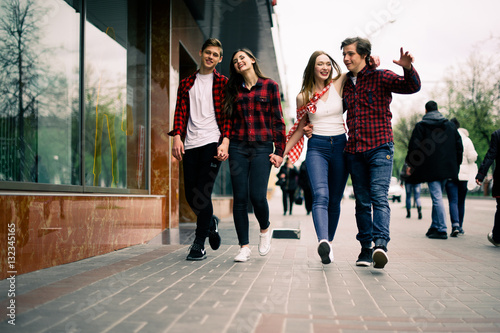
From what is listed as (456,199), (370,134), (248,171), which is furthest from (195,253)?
(456,199)

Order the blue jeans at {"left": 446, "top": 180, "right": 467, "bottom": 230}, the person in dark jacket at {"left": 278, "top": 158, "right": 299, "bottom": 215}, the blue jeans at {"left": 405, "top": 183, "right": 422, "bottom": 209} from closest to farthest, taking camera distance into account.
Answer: the blue jeans at {"left": 446, "top": 180, "right": 467, "bottom": 230}
the blue jeans at {"left": 405, "top": 183, "right": 422, "bottom": 209}
the person in dark jacket at {"left": 278, "top": 158, "right": 299, "bottom": 215}

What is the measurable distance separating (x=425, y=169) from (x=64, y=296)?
6504 mm

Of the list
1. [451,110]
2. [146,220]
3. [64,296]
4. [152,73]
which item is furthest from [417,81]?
[451,110]

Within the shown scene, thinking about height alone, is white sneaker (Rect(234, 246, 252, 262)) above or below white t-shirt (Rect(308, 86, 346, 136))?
below

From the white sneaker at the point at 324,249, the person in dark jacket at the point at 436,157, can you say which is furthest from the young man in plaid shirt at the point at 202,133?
the person in dark jacket at the point at 436,157

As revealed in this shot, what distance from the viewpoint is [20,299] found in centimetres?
332

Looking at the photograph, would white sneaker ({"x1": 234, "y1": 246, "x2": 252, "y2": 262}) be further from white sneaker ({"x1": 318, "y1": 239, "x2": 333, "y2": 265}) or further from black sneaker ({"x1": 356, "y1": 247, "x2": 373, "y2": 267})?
black sneaker ({"x1": 356, "y1": 247, "x2": 373, "y2": 267})

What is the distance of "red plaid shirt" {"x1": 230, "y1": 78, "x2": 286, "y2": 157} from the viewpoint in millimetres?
5105

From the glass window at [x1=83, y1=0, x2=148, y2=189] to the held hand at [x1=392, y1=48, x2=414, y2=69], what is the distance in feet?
11.5

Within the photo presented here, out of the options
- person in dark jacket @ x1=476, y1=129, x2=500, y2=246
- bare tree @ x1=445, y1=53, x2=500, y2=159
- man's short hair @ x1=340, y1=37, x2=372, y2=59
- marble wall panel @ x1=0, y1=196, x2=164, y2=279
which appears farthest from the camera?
bare tree @ x1=445, y1=53, x2=500, y2=159

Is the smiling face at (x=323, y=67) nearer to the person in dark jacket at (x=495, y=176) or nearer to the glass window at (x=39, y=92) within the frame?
the glass window at (x=39, y=92)

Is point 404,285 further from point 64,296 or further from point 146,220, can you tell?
point 146,220

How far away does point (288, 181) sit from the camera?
16.5 m

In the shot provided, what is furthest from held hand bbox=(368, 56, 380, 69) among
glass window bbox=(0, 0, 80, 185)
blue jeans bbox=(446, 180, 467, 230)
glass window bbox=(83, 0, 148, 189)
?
blue jeans bbox=(446, 180, 467, 230)
